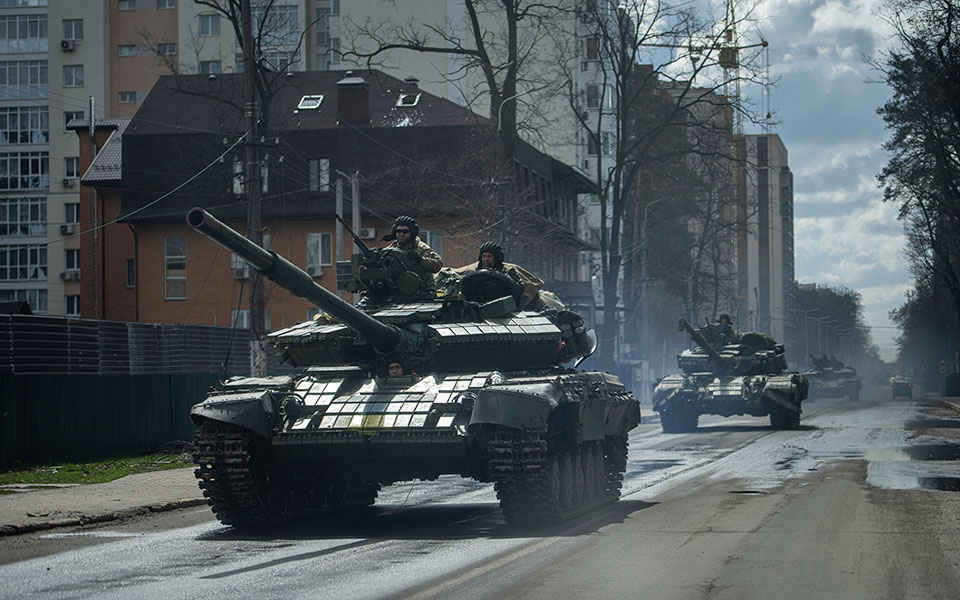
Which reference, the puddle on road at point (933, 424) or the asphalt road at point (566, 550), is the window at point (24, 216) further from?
the asphalt road at point (566, 550)

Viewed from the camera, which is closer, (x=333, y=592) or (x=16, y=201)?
(x=333, y=592)

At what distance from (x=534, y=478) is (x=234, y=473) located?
2693mm

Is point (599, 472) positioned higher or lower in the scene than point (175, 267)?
lower

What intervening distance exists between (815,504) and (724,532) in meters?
2.79

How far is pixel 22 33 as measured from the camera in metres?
66.5

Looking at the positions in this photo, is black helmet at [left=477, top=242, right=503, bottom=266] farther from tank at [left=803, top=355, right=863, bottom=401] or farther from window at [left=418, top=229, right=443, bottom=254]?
tank at [left=803, top=355, right=863, bottom=401]

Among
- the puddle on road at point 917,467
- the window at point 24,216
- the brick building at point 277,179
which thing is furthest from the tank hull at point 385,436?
the window at point 24,216

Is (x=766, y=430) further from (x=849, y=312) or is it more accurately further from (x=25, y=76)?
(x=849, y=312)

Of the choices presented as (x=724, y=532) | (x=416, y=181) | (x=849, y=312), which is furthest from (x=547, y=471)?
(x=849, y=312)

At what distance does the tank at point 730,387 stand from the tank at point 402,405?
52.6 feet

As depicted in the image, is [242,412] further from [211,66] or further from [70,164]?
[70,164]

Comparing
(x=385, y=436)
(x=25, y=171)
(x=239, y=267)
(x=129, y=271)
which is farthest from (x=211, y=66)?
(x=385, y=436)

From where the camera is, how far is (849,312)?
17088 centimetres

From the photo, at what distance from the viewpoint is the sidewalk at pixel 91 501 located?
517 inches
